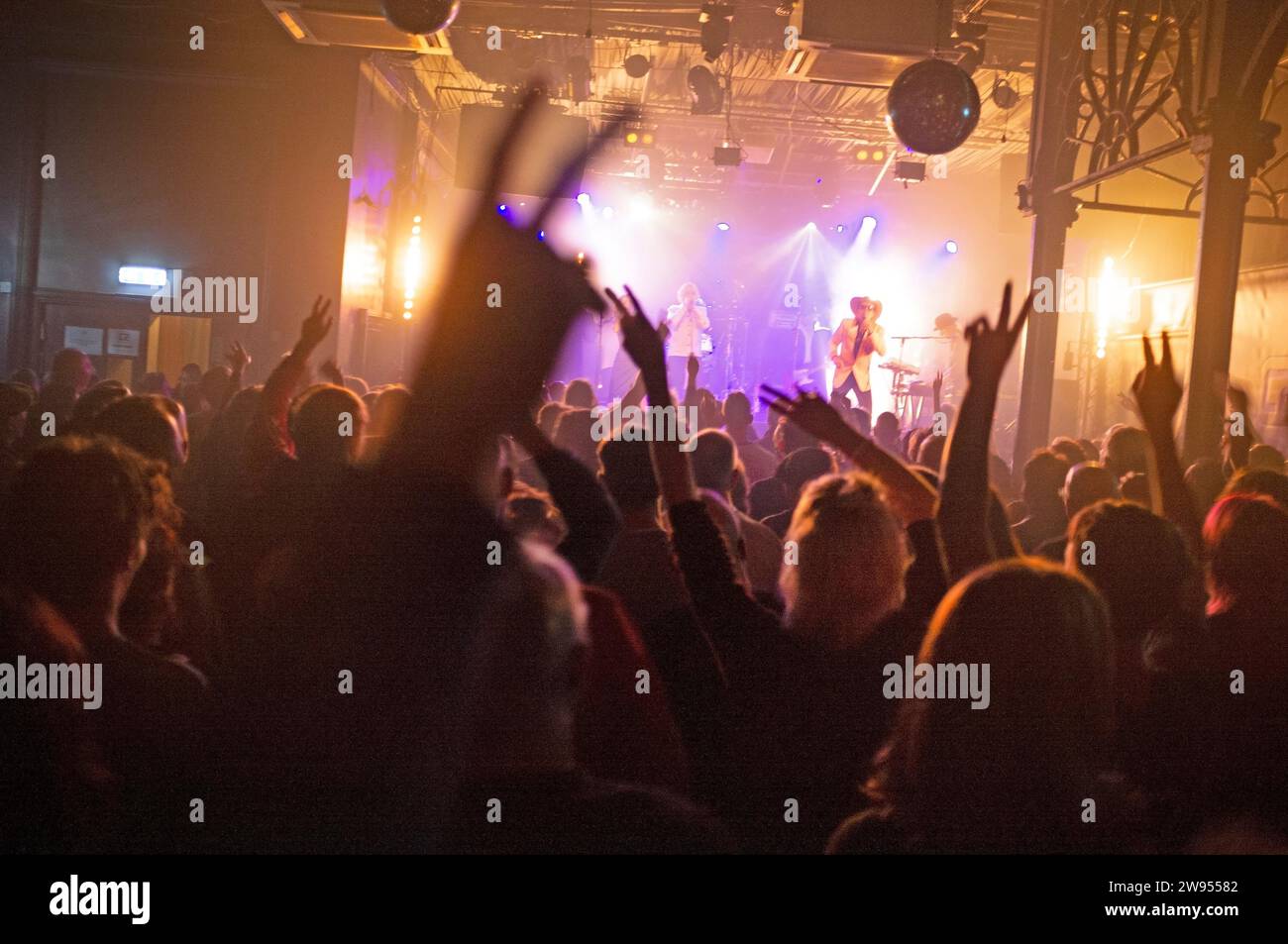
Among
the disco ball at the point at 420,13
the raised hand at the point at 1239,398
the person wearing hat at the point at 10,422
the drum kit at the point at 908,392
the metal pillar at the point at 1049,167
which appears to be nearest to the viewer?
the person wearing hat at the point at 10,422

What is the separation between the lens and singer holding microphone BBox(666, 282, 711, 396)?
677 inches

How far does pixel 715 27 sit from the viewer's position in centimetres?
903

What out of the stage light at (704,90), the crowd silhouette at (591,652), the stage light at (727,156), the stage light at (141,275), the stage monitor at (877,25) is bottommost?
the crowd silhouette at (591,652)

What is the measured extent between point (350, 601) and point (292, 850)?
0.60m

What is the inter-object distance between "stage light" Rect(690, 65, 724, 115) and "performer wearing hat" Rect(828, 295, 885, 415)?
5.47 metres

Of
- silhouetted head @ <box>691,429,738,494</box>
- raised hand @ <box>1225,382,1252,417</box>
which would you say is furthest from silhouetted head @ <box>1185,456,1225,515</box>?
silhouetted head @ <box>691,429,738,494</box>

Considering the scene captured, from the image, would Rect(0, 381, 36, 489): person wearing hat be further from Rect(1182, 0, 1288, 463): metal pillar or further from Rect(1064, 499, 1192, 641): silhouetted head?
Rect(1182, 0, 1288, 463): metal pillar

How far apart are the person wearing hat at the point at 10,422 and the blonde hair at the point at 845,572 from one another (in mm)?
3326

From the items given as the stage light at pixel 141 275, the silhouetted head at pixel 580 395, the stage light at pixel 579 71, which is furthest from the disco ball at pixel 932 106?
the stage light at pixel 141 275

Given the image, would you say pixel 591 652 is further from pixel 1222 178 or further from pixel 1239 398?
pixel 1222 178

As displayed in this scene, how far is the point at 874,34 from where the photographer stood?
7074 millimetres

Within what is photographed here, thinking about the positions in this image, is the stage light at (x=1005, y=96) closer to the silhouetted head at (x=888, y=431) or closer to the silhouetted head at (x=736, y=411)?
the silhouetted head at (x=888, y=431)

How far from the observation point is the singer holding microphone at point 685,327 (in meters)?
17.2

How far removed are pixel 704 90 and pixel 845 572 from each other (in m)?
9.87
